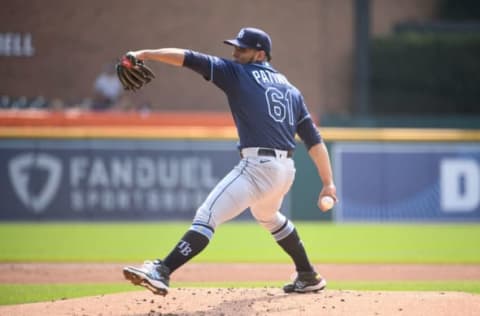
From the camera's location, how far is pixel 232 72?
18.5 ft

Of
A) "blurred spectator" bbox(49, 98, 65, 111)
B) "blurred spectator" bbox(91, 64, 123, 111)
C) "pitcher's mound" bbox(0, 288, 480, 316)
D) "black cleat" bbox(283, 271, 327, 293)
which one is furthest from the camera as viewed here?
"blurred spectator" bbox(91, 64, 123, 111)

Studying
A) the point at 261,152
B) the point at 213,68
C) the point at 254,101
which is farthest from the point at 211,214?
the point at 213,68

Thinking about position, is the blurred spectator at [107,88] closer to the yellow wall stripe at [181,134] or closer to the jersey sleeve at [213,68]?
the yellow wall stripe at [181,134]

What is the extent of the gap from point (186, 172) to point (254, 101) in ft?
22.8

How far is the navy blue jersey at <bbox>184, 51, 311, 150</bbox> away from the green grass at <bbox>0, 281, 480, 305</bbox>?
5.05 feet

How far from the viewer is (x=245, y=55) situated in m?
5.85

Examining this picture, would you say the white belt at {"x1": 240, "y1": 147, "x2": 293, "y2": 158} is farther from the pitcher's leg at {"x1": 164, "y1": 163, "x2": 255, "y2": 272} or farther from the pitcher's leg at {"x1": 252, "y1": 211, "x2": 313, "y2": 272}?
the pitcher's leg at {"x1": 252, "y1": 211, "x2": 313, "y2": 272}

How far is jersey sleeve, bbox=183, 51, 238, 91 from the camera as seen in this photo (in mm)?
5494

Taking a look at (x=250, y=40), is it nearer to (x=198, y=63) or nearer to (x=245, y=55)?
(x=245, y=55)

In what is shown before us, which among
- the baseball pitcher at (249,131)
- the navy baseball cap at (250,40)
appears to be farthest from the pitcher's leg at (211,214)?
the navy baseball cap at (250,40)

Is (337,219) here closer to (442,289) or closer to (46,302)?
(442,289)

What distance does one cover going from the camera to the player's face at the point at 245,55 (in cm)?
583

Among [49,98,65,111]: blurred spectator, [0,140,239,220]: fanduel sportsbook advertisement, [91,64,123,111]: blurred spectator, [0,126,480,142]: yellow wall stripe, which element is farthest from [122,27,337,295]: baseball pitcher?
[91,64,123,111]: blurred spectator

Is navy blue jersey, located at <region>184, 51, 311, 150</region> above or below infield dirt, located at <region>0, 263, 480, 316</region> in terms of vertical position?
above
